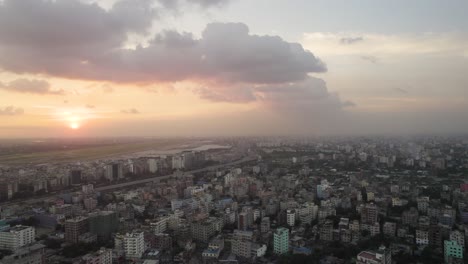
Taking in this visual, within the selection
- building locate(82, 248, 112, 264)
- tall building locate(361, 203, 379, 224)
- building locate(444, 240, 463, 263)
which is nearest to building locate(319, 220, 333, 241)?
tall building locate(361, 203, 379, 224)

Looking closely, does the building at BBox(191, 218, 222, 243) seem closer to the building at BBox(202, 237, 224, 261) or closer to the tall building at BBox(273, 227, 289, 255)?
the building at BBox(202, 237, 224, 261)

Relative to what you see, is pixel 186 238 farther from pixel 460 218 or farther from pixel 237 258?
pixel 460 218

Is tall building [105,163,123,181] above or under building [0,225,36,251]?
above

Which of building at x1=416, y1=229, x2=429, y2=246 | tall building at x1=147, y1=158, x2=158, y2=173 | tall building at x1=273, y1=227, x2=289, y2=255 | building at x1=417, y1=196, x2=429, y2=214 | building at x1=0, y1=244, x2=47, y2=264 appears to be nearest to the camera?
building at x1=0, y1=244, x2=47, y2=264

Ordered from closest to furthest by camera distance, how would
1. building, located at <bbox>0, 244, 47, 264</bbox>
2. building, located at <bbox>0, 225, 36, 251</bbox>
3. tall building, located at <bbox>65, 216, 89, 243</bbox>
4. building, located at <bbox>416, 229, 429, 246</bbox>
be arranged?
building, located at <bbox>0, 244, 47, 264</bbox> → building, located at <bbox>0, 225, 36, 251</bbox> → building, located at <bbox>416, 229, 429, 246</bbox> → tall building, located at <bbox>65, 216, 89, 243</bbox>

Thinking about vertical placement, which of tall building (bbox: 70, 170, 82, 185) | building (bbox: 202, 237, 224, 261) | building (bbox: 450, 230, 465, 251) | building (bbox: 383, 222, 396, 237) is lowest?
building (bbox: 383, 222, 396, 237)

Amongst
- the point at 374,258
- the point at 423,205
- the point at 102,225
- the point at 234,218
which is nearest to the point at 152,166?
the point at 234,218

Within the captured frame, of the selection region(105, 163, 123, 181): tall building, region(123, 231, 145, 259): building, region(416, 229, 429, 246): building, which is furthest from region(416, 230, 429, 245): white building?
region(105, 163, 123, 181): tall building

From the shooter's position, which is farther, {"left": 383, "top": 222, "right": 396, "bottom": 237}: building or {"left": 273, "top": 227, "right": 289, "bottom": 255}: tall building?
{"left": 383, "top": 222, "right": 396, "bottom": 237}: building
